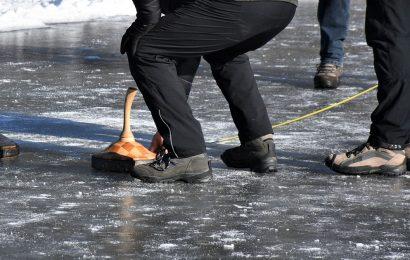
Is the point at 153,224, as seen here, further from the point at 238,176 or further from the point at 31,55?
the point at 31,55

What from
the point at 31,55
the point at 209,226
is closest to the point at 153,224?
the point at 209,226

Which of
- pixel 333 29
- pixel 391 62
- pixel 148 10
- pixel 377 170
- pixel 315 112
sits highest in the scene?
pixel 148 10

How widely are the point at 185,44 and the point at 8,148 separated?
131 cm

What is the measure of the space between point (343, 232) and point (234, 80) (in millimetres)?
1595

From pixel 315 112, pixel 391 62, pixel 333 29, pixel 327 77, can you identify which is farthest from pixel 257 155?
pixel 333 29

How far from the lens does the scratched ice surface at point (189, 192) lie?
5.26 meters

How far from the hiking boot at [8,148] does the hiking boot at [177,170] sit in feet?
3.03

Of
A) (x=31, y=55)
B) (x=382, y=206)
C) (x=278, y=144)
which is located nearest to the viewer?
(x=382, y=206)

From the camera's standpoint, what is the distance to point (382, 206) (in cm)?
607

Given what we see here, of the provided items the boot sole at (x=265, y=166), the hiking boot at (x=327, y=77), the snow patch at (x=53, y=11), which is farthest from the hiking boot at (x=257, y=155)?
the snow patch at (x=53, y=11)

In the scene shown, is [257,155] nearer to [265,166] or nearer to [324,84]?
[265,166]

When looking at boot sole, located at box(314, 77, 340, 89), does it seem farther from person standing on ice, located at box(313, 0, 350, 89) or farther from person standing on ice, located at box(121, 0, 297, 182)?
person standing on ice, located at box(121, 0, 297, 182)

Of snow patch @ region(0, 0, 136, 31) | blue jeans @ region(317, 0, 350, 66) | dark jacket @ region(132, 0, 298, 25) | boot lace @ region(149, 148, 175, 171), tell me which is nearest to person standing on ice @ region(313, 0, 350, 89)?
blue jeans @ region(317, 0, 350, 66)

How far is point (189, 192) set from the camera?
6367 mm
